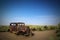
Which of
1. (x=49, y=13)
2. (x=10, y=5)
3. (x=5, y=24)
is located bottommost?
(x=5, y=24)

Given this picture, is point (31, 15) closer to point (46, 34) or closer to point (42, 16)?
point (42, 16)

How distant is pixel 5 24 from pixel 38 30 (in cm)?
67

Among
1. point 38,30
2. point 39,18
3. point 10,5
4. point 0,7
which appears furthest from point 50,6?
point 0,7

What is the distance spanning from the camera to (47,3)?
307cm

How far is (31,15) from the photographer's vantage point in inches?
120

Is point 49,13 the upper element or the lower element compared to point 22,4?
lower

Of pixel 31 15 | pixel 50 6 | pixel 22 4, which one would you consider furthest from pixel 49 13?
pixel 22 4

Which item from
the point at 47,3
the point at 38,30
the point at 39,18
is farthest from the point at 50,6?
the point at 38,30

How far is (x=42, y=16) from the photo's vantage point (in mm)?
3037

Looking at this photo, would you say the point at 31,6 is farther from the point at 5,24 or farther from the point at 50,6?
the point at 5,24

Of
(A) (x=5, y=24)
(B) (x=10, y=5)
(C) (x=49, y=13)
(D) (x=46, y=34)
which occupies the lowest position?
(D) (x=46, y=34)

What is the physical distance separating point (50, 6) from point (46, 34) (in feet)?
1.89

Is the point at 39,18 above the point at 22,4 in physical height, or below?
below

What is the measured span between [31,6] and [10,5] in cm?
43
